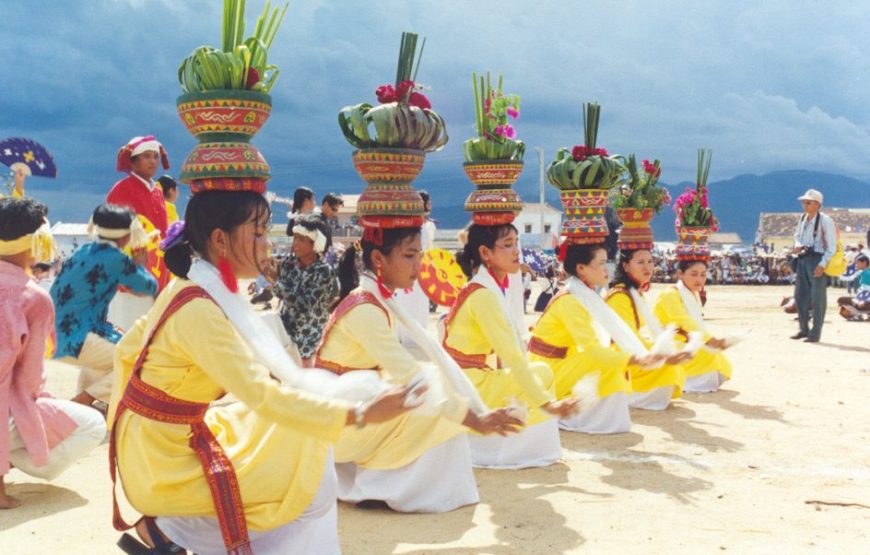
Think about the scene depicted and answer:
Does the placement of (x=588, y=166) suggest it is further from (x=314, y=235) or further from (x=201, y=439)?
(x=201, y=439)

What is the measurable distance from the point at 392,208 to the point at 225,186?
4.64ft

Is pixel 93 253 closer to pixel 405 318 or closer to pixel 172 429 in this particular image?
pixel 405 318

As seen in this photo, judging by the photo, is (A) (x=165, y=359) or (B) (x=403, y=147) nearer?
(A) (x=165, y=359)

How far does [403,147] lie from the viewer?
4777 millimetres

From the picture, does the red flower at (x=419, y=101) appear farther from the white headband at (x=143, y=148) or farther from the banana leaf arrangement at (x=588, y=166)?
the white headband at (x=143, y=148)

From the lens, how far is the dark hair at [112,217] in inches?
258

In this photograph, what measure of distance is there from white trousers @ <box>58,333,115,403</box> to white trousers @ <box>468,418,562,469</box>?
2842 millimetres

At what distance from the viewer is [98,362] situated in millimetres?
6504

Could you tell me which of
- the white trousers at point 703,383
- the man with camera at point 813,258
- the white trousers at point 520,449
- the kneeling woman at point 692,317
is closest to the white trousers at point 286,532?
the white trousers at point 520,449

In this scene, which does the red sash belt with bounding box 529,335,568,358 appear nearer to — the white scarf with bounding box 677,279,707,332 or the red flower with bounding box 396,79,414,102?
the white scarf with bounding box 677,279,707,332

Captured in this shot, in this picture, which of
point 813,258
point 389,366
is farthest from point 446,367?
point 813,258

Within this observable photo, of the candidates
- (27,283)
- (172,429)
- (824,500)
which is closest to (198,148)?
(172,429)

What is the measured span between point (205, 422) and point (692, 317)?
5.71 metres

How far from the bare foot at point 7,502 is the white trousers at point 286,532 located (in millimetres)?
→ 2166
